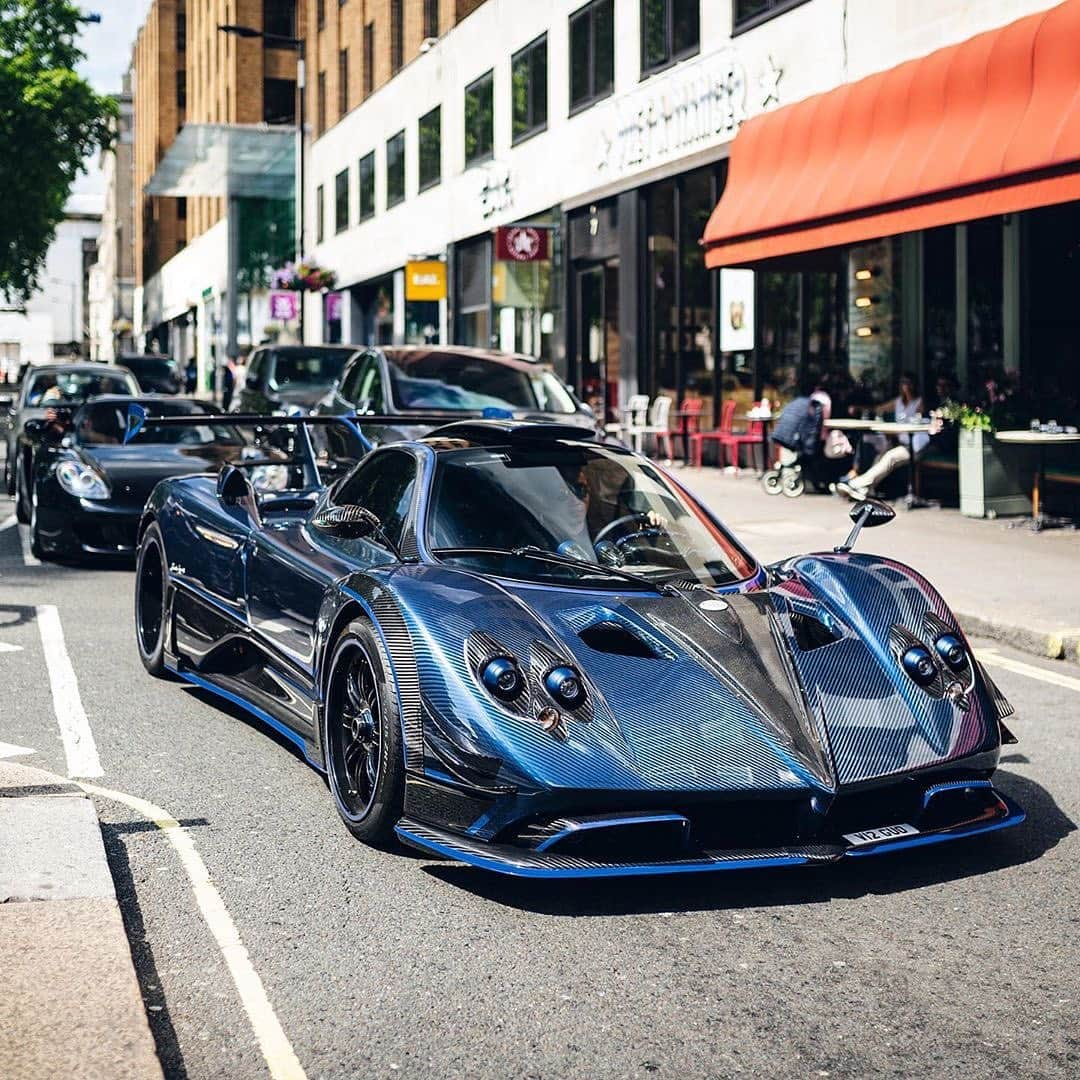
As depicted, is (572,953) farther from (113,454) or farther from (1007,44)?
(1007,44)

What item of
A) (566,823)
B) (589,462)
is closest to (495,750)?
(566,823)

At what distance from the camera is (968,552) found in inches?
535

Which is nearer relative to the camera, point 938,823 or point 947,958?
point 947,958

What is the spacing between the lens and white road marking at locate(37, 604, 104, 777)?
656 centimetres

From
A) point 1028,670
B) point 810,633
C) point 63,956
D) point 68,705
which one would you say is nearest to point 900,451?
point 1028,670

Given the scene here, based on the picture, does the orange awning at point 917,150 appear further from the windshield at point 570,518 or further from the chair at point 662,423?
the windshield at point 570,518

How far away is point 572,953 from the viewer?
172 inches

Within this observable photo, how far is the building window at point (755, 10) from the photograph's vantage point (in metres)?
21.1

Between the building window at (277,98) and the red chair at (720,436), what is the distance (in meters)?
43.1

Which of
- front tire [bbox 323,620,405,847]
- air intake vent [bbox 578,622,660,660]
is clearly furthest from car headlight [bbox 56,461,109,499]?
air intake vent [bbox 578,622,660,660]

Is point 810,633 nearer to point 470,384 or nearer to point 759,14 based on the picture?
point 470,384

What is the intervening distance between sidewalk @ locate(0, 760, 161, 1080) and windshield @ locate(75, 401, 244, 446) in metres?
8.81

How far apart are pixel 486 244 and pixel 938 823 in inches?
1176

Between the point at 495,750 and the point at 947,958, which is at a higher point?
the point at 495,750
